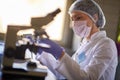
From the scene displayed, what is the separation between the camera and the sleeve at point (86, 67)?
5.30 ft

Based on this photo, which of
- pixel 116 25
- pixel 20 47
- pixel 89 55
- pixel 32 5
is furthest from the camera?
pixel 32 5

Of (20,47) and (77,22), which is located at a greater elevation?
(77,22)

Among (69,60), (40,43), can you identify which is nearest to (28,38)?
(40,43)

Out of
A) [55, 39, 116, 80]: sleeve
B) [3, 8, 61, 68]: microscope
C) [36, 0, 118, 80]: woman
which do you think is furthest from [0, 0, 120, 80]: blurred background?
[3, 8, 61, 68]: microscope

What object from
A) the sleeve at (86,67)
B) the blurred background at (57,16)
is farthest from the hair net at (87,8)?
the blurred background at (57,16)

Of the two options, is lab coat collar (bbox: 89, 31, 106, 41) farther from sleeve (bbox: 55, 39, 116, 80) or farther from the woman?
sleeve (bbox: 55, 39, 116, 80)

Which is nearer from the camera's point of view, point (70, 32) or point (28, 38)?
point (28, 38)

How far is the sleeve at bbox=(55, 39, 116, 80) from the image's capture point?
1.62 m

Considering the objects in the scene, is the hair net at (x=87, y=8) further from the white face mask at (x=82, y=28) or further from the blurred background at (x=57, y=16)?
the blurred background at (x=57, y=16)

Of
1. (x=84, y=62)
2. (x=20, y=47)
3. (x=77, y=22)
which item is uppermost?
(x=77, y=22)

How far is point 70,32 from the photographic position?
289 centimetres

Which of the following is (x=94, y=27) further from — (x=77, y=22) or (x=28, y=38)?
(x=28, y=38)

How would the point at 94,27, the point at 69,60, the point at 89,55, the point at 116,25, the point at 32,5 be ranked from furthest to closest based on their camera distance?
1. the point at 32,5
2. the point at 116,25
3. the point at 94,27
4. the point at 89,55
5. the point at 69,60

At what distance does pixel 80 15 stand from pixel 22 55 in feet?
1.80
